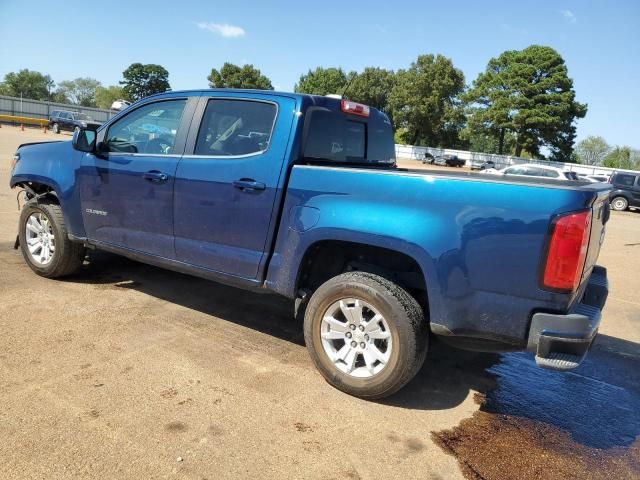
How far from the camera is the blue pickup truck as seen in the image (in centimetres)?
287

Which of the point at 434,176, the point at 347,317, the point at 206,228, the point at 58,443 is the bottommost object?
the point at 58,443

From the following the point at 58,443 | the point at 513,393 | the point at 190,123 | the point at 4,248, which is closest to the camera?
the point at 58,443

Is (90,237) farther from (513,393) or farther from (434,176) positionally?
(513,393)

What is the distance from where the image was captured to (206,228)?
404 centimetres

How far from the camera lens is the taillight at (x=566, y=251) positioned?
9.04ft

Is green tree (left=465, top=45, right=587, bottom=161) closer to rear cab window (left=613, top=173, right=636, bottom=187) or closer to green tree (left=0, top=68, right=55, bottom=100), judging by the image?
rear cab window (left=613, top=173, right=636, bottom=187)

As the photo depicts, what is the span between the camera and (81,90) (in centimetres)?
11975

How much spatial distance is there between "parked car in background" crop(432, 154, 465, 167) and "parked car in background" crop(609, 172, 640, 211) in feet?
111

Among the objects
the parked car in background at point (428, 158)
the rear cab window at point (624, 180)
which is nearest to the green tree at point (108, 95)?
the parked car in background at point (428, 158)

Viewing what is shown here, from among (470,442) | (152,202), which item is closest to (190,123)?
(152,202)

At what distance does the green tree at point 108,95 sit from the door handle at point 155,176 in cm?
11255

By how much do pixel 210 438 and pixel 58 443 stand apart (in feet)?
2.52

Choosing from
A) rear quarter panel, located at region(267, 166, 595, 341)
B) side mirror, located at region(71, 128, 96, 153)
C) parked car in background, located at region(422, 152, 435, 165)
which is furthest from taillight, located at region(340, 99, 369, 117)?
parked car in background, located at region(422, 152, 435, 165)

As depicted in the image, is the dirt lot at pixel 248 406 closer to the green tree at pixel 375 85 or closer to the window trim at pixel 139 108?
the window trim at pixel 139 108
